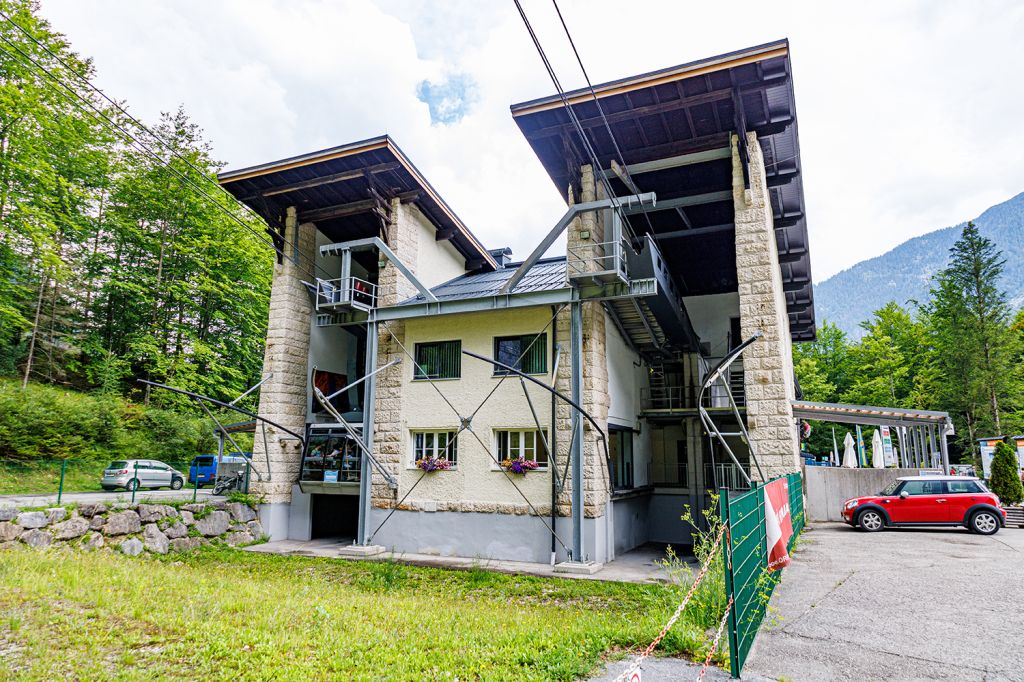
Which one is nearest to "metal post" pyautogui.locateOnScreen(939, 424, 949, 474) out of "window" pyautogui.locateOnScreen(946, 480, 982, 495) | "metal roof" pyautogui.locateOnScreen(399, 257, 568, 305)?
"window" pyautogui.locateOnScreen(946, 480, 982, 495)

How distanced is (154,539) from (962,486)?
2157 cm

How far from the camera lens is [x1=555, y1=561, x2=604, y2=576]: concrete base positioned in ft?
43.7

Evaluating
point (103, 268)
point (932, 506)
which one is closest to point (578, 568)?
point (932, 506)

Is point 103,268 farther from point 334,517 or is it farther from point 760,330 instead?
point 760,330

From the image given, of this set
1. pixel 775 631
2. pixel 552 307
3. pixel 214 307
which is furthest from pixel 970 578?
pixel 214 307

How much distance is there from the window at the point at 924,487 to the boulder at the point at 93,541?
21.0 metres

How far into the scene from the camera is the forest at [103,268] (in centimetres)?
2358

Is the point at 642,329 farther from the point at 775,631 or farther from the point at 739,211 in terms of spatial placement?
the point at 775,631

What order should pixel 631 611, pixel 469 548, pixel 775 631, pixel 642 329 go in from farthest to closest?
1. pixel 642 329
2. pixel 469 548
3. pixel 631 611
4. pixel 775 631

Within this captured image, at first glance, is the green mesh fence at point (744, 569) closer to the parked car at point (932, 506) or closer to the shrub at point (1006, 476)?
the parked car at point (932, 506)

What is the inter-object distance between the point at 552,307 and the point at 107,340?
25.2m

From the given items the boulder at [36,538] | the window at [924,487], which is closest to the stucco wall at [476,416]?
the boulder at [36,538]

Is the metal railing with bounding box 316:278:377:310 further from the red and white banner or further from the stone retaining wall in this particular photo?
the red and white banner

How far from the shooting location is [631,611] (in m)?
9.53
